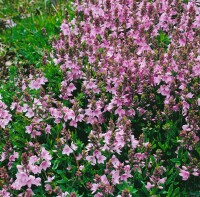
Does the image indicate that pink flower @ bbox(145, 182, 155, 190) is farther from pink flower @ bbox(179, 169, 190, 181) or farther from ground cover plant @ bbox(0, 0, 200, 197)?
pink flower @ bbox(179, 169, 190, 181)

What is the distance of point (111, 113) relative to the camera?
3.83 metres

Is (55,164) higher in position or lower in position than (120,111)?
lower

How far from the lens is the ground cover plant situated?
3.35 meters

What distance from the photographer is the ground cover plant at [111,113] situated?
3.35 m

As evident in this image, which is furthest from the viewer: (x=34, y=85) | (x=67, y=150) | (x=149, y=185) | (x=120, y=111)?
(x=34, y=85)

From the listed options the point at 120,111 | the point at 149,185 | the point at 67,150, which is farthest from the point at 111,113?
the point at 149,185

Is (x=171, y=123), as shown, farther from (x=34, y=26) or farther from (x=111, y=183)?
(x=34, y=26)

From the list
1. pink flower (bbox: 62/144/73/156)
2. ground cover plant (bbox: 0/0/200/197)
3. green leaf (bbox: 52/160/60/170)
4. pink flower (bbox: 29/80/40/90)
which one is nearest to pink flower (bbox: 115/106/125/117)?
ground cover plant (bbox: 0/0/200/197)

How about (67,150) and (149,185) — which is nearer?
(149,185)

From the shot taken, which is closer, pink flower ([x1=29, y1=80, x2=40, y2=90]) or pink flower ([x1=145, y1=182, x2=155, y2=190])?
pink flower ([x1=145, y1=182, x2=155, y2=190])

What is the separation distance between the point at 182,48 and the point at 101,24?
122 centimetres

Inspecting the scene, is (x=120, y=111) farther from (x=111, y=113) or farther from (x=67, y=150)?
(x=67, y=150)

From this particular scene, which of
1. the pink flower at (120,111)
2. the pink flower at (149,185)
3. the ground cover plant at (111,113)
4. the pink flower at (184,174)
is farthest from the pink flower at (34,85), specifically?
the pink flower at (184,174)

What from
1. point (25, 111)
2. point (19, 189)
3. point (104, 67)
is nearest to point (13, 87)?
point (25, 111)
